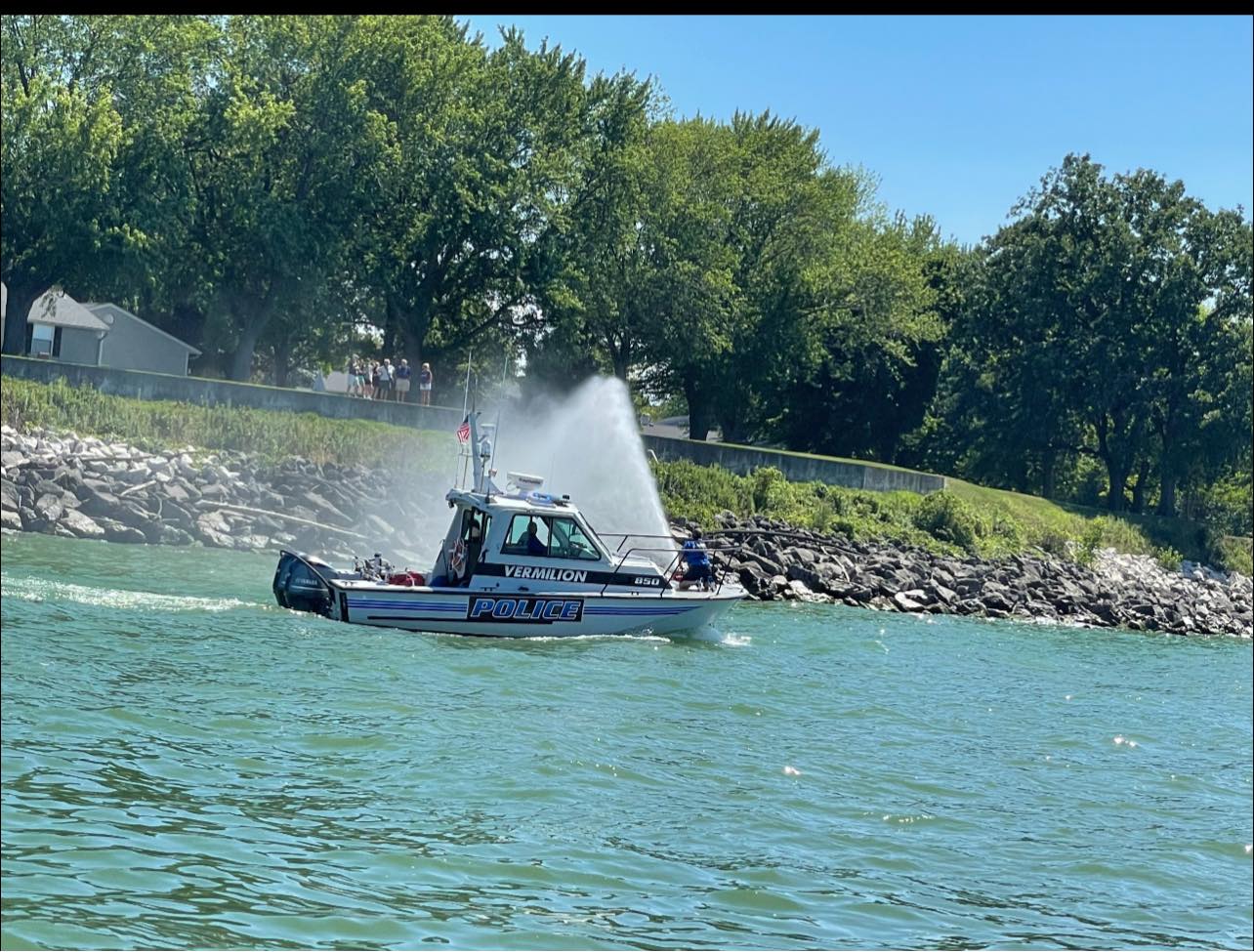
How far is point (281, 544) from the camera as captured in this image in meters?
37.8

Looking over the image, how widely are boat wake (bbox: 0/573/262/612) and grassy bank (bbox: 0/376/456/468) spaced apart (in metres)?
16.5

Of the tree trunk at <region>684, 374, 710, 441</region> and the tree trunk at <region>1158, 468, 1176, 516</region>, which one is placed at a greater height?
the tree trunk at <region>684, 374, 710, 441</region>

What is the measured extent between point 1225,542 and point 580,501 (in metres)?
39.5

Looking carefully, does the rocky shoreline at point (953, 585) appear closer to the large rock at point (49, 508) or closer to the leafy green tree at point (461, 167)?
the large rock at point (49, 508)

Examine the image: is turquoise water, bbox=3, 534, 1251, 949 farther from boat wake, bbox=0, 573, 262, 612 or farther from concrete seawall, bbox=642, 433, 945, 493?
concrete seawall, bbox=642, 433, 945, 493

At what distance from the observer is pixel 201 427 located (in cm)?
4394

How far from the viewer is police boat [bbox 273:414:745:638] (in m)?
24.8

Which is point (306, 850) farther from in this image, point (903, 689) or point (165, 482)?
point (165, 482)

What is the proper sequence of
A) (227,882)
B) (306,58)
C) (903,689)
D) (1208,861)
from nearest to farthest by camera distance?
(227,882) → (1208,861) → (903,689) → (306,58)

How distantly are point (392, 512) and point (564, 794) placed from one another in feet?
89.9

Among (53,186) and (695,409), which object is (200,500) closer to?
(53,186)

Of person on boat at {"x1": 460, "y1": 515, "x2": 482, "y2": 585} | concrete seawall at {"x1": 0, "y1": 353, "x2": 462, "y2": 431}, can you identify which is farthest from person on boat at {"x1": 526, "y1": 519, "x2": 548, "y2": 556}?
concrete seawall at {"x1": 0, "y1": 353, "x2": 462, "y2": 431}

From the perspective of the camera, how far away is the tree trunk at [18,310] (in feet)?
174
